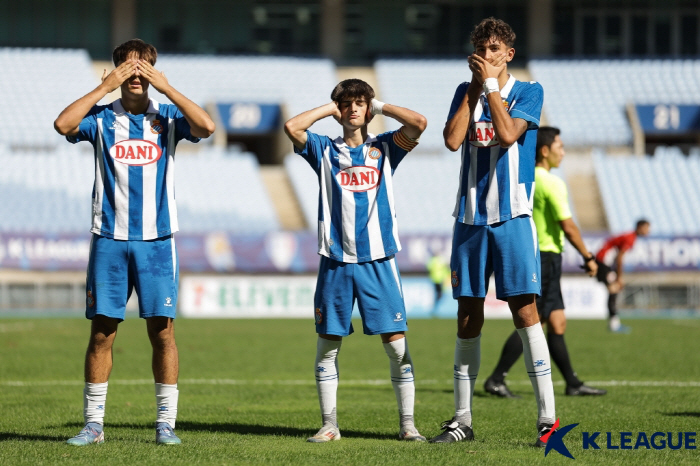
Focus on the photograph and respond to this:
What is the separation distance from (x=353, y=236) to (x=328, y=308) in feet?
1.53

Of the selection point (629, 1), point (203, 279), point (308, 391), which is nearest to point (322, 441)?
point (308, 391)

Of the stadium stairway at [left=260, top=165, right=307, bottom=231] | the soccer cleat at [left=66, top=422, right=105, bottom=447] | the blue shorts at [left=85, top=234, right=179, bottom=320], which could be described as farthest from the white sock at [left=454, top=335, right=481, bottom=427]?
the stadium stairway at [left=260, top=165, right=307, bottom=231]

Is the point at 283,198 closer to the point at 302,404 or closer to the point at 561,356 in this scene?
the point at 561,356

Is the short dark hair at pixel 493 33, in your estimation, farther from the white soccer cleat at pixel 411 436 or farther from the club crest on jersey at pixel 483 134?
the white soccer cleat at pixel 411 436

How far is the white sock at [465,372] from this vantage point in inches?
225

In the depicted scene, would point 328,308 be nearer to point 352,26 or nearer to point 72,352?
point 72,352

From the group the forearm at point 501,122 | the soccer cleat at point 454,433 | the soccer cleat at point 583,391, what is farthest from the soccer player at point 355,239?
the soccer cleat at point 583,391

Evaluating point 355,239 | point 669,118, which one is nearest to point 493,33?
point 355,239

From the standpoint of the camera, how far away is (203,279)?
24906 millimetres

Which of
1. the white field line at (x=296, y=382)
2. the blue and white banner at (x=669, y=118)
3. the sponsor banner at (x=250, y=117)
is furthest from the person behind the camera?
the blue and white banner at (x=669, y=118)

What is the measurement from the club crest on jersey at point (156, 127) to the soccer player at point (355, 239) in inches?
30.2

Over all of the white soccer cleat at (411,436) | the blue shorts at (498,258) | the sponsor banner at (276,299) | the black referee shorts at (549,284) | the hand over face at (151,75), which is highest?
the hand over face at (151,75)

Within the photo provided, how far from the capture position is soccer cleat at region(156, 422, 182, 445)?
17.8ft

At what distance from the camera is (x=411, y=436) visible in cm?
568
